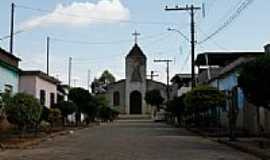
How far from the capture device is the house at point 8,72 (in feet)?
121

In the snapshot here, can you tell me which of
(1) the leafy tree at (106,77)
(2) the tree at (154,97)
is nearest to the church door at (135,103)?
(2) the tree at (154,97)

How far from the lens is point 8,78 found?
38812mm

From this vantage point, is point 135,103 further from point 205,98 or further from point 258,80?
point 258,80

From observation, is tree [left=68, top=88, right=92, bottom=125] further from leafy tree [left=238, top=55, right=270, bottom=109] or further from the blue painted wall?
leafy tree [left=238, top=55, right=270, bottom=109]

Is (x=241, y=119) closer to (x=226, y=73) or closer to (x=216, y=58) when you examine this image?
(x=226, y=73)

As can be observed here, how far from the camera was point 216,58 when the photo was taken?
6256cm

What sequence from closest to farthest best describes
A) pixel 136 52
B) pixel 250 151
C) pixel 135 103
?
pixel 250 151 → pixel 135 103 → pixel 136 52

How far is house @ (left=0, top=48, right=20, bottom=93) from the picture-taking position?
121 ft

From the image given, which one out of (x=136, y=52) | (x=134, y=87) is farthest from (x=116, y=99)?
(x=136, y=52)

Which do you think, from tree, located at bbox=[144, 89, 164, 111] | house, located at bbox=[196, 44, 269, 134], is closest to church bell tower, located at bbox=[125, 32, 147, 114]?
tree, located at bbox=[144, 89, 164, 111]

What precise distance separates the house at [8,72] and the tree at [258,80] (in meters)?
16.3

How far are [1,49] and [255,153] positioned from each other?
2185cm

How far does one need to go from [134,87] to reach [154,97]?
828 cm

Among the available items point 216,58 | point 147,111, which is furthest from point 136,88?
point 216,58
